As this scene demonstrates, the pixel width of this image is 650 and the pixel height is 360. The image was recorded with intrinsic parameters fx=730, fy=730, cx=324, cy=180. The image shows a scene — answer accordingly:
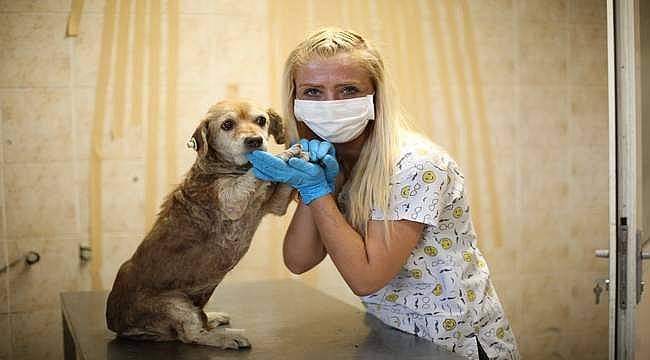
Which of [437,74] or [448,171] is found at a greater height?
[437,74]

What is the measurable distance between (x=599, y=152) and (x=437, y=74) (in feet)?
2.92

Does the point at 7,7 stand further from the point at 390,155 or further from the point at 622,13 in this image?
the point at 622,13

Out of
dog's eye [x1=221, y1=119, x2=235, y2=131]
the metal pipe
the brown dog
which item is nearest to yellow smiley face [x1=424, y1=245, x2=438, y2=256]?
the brown dog

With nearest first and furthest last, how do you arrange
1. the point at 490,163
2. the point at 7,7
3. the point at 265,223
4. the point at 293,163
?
the point at 293,163 → the point at 7,7 → the point at 265,223 → the point at 490,163

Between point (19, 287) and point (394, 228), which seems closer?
point (394, 228)

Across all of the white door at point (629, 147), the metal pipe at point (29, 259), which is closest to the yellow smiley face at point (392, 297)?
the white door at point (629, 147)

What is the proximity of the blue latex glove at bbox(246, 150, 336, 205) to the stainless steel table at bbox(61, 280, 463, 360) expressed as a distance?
35cm

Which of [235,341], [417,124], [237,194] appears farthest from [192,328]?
[417,124]

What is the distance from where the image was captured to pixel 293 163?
160cm

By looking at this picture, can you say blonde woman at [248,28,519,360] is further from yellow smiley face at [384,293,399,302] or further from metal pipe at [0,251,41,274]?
metal pipe at [0,251,41,274]

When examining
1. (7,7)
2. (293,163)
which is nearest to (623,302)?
(293,163)

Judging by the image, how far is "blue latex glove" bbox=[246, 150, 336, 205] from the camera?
62.0 inches

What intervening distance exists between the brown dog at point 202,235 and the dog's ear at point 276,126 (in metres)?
0.07

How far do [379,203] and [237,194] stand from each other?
316mm
